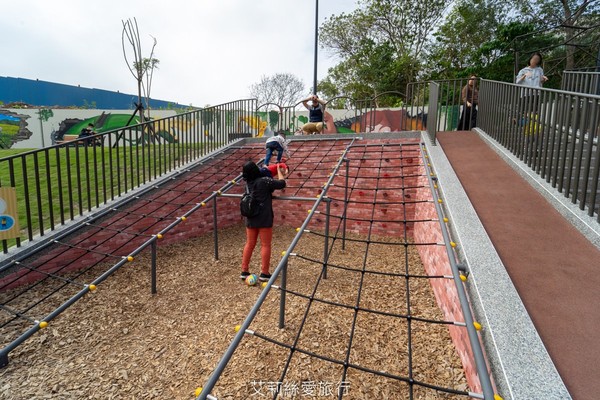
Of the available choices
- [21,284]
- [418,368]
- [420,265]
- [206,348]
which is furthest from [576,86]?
[21,284]

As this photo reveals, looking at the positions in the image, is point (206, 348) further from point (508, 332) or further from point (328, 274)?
point (508, 332)

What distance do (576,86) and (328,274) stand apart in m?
5.66

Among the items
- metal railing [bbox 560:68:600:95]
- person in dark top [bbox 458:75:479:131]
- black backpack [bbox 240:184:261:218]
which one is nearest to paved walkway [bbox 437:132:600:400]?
black backpack [bbox 240:184:261:218]

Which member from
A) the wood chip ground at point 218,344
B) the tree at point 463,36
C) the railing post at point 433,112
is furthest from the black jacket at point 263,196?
the tree at point 463,36

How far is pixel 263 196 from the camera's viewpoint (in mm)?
4121

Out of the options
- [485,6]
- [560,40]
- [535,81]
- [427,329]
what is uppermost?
[485,6]

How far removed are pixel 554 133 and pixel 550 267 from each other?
5.72 feet

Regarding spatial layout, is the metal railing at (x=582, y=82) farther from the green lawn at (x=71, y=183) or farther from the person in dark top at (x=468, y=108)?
the green lawn at (x=71, y=183)

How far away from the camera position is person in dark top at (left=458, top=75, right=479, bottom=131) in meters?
6.29

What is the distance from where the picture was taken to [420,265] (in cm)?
483

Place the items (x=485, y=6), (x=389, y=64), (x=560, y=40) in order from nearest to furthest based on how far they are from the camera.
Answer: (x=560, y=40), (x=485, y=6), (x=389, y=64)

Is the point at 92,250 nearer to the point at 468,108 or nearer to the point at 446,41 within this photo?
the point at 468,108

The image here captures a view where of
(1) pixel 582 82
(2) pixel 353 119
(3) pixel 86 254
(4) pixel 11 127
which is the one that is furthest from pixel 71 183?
(4) pixel 11 127

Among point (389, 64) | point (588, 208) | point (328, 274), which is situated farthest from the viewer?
point (389, 64)
